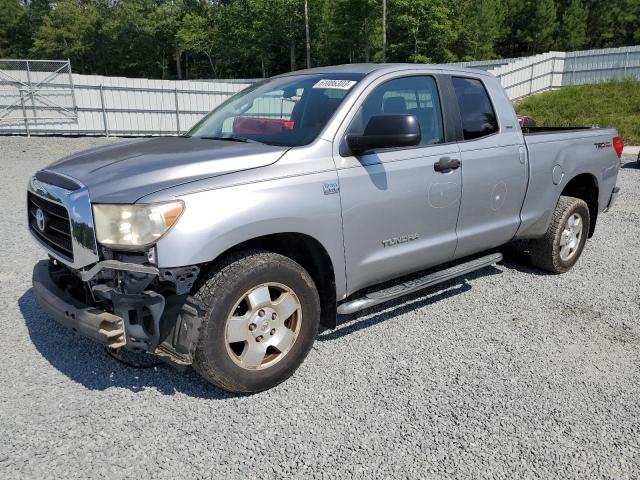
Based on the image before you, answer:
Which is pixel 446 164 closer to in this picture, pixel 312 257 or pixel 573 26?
pixel 312 257

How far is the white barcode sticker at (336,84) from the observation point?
3.44 meters

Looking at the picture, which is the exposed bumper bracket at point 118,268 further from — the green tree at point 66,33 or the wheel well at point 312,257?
the green tree at point 66,33

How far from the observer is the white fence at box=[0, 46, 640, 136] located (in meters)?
17.9

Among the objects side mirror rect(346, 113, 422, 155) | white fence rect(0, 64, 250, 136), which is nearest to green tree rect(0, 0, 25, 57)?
white fence rect(0, 64, 250, 136)

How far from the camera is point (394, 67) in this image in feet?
12.1

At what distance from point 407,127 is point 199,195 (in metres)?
1.27

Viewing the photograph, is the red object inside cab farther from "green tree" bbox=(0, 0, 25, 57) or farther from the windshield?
"green tree" bbox=(0, 0, 25, 57)

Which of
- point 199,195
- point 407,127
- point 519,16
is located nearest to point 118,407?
point 199,195

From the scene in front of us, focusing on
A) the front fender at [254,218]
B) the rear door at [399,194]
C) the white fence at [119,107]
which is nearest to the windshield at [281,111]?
the rear door at [399,194]

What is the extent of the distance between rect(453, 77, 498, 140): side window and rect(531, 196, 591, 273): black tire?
1255 millimetres

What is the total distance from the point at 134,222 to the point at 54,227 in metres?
0.82

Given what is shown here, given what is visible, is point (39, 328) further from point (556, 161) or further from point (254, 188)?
point (556, 161)

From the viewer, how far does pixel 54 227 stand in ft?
9.96

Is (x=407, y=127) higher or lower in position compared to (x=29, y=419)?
higher
